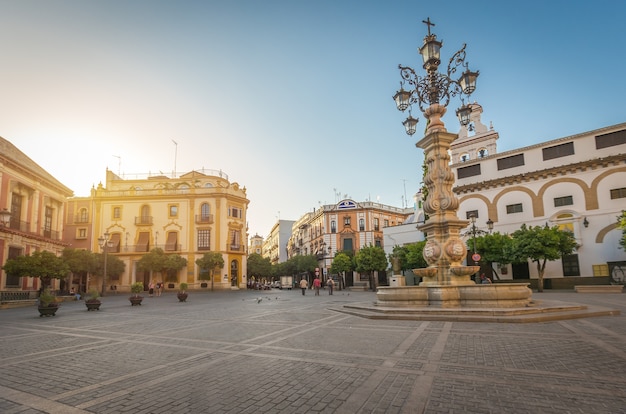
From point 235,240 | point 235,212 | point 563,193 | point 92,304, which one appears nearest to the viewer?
point 92,304

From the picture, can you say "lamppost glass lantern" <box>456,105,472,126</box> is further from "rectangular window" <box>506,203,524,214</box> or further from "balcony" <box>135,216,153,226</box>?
Answer: "balcony" <box>135,216,153,226</box>

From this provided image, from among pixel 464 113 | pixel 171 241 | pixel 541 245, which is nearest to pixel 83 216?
pixel 171 241

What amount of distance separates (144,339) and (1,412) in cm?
446

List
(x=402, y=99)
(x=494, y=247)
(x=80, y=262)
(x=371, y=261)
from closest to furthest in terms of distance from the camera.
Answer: (x=402, y=99) < (x=494, y=247) < (x=80, y=262) < (x=371, y=261)

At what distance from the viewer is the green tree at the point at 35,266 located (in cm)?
1997

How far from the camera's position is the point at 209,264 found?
3969 cm

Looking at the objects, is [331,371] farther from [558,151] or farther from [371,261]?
[371,261]

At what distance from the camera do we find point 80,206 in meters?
43.2

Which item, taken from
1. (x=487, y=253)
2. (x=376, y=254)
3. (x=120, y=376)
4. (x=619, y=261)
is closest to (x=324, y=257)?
(x=376, y=254)

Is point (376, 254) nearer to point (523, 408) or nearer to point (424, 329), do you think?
point (424, 329)

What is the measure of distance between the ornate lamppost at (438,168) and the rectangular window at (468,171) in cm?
2419

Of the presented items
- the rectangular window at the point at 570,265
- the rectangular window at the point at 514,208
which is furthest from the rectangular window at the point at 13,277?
the rectangular window at the point at 570,265

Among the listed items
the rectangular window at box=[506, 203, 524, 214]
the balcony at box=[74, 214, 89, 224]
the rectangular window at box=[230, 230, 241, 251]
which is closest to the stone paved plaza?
the rectangular window at box=[506, 203, 524, 214]

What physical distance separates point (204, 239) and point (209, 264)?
3.94 m
